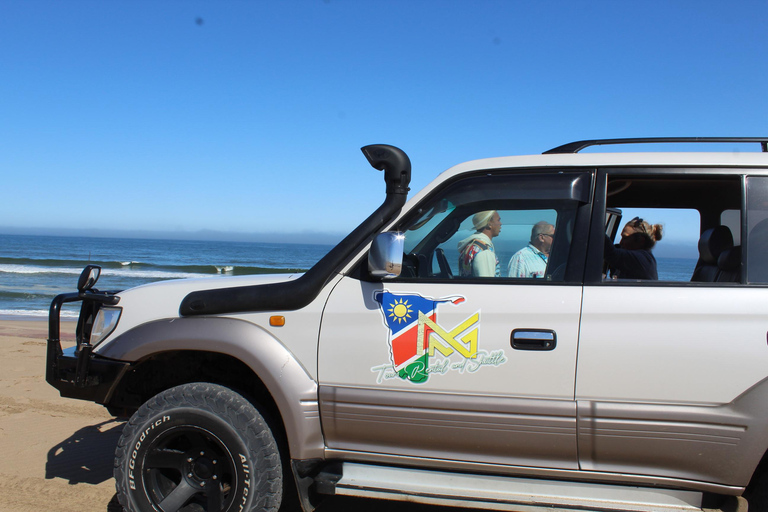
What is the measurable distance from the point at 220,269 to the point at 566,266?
30.0m

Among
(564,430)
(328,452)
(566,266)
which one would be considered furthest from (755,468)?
(328,452)

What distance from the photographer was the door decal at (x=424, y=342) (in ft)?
8.48

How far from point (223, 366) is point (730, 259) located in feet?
8.66

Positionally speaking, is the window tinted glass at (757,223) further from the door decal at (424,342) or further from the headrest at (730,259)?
the door decal at (424,342)

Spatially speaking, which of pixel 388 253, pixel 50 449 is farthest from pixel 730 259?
pixel 50 449

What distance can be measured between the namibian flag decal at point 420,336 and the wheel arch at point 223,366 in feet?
1.44

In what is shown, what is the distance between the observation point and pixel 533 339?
2527 mm

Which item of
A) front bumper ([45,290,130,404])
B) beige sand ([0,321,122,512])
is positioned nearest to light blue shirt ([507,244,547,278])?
front bumper ([45,290,130,404])

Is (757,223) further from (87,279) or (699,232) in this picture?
(87,279)

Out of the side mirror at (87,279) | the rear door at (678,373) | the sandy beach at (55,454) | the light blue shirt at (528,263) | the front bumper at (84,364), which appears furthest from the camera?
the sandy beach at (55,454)

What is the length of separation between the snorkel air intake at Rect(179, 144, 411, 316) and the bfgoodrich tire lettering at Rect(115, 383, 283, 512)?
17.1 inches

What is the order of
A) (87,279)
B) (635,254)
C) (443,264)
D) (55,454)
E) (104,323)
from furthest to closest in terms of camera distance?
(55,454) < (87,279) < (104,323) < (635,254) < (443,264)

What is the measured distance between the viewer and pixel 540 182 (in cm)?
278

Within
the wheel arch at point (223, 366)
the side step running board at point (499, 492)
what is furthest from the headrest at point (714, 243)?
the wheel arch at point (223, 366)
